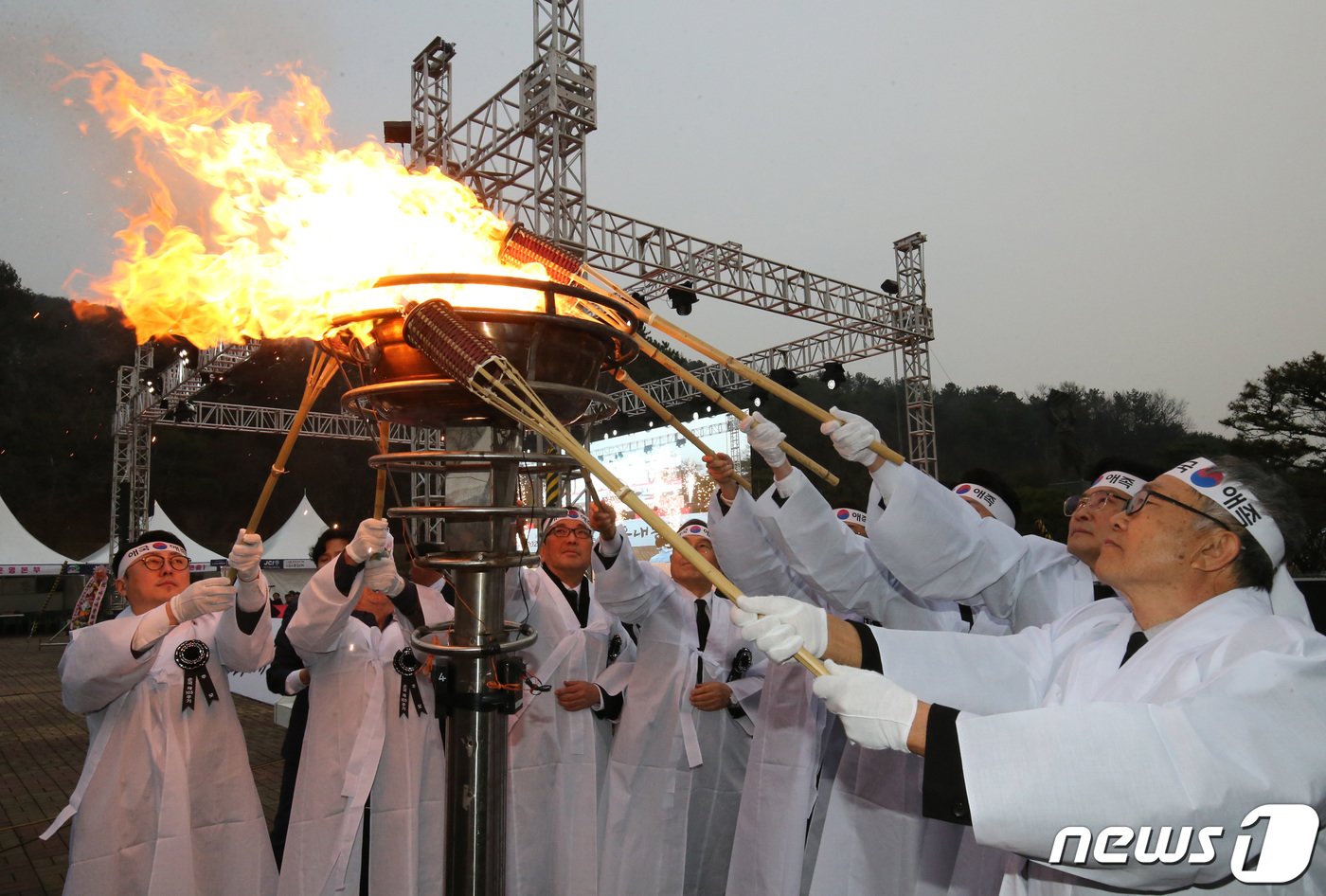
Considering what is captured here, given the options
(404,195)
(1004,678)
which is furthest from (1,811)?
(1004,678)

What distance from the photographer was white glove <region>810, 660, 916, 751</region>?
5.68 feet

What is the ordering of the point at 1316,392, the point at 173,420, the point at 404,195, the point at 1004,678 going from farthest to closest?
the point at 1316,392
the point at 173,420
the point at 404,195
the point at 1004,678

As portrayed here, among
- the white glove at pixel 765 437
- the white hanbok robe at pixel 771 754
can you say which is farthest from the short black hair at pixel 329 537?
the white glove at pixel 765 437

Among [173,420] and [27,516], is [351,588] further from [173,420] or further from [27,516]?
[27,516]

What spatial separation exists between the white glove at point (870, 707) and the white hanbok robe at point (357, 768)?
9.10 feet

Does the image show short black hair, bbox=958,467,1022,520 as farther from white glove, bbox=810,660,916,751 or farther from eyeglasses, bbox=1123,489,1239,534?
white glove, bbox=810,660,916,751

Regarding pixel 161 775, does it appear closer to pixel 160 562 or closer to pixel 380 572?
pixel 160 562

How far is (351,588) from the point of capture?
3773 mm

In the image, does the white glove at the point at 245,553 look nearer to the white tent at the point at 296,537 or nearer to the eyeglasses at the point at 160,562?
the eyeglasses at the point at 160,562

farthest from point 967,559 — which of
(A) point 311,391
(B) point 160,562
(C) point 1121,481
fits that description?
(B) point 160,562

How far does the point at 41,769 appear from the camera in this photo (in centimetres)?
880

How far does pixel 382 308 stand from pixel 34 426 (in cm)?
5120

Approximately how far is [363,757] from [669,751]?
1.68m

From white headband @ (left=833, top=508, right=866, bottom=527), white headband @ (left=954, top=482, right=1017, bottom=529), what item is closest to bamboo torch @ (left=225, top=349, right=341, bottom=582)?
white headband @ (left=954, top=482, right=1017, bottom=529)
